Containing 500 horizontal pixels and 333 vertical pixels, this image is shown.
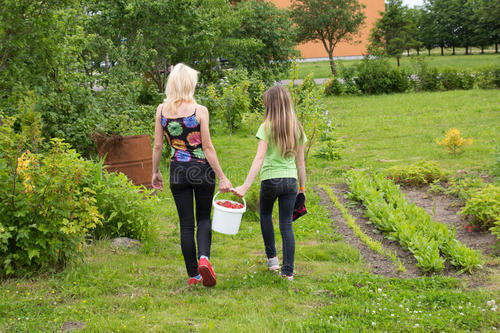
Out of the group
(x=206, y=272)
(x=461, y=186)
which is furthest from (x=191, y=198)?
(x=461, y=186)

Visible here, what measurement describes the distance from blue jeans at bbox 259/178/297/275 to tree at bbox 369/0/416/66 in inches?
1206

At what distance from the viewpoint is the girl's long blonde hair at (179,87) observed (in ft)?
13.1

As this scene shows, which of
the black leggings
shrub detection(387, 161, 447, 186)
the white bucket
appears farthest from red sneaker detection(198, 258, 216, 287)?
shrub detection(387, 161, 447, 186)

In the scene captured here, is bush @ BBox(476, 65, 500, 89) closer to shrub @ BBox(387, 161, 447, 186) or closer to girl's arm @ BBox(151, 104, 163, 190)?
shrub @ BBox(387, 161, 447, 186)

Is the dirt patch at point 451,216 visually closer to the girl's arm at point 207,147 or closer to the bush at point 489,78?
the girl's arm at point 207,147

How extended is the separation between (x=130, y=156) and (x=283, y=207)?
3.51m

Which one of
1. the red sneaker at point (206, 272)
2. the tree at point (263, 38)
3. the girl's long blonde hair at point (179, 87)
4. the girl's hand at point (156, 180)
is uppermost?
the tree at point (263, 38)

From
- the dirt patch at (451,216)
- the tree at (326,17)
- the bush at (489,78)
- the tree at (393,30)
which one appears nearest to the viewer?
the dirt patch at (451,216)

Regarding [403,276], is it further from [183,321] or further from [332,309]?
[183,321]

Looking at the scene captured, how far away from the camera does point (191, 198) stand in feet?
13.8

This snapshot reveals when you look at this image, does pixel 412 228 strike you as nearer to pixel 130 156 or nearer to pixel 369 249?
pixel 369 249

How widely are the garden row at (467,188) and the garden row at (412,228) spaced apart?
41 centimetres

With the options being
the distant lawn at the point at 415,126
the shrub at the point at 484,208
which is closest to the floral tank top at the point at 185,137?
the shrub at the point at 484,208

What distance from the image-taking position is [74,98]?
7504mm
